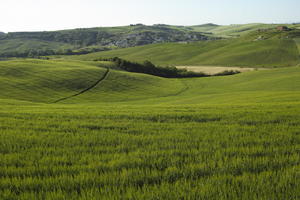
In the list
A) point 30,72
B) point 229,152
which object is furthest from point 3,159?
point 30,72

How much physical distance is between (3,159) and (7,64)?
8100cm

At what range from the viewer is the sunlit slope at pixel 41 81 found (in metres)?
56.7

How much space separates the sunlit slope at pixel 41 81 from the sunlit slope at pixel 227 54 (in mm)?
86091

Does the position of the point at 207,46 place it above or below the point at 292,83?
above

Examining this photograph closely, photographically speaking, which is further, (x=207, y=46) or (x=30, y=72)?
(x=207, y=46)

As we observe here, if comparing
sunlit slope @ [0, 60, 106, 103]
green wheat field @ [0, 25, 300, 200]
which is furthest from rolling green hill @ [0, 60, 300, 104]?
green wheat field @ [0, 25, 300, 200]

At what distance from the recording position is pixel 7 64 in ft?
247

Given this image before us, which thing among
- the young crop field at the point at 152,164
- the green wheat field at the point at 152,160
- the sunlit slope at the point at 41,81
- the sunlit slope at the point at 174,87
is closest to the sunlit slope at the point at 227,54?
the sunlit slope at the point at 174,87

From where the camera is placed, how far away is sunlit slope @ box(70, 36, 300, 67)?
133m

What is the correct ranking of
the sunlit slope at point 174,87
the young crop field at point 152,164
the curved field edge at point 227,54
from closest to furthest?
1. the young crop field at point 152,164
2. the sunlit slope at point 174,87
3. the curved field edge at point 227,54

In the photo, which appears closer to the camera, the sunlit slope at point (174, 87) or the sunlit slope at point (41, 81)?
the sunlit slope at point (41, 81)

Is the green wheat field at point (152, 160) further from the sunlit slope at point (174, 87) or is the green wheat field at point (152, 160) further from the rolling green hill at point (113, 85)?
the sunlit slope at point (174, 87)

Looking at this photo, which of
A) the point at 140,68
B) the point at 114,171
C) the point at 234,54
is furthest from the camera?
the point at 234,54

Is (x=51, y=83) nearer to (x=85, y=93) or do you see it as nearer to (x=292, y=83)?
(x=85, y=93)
